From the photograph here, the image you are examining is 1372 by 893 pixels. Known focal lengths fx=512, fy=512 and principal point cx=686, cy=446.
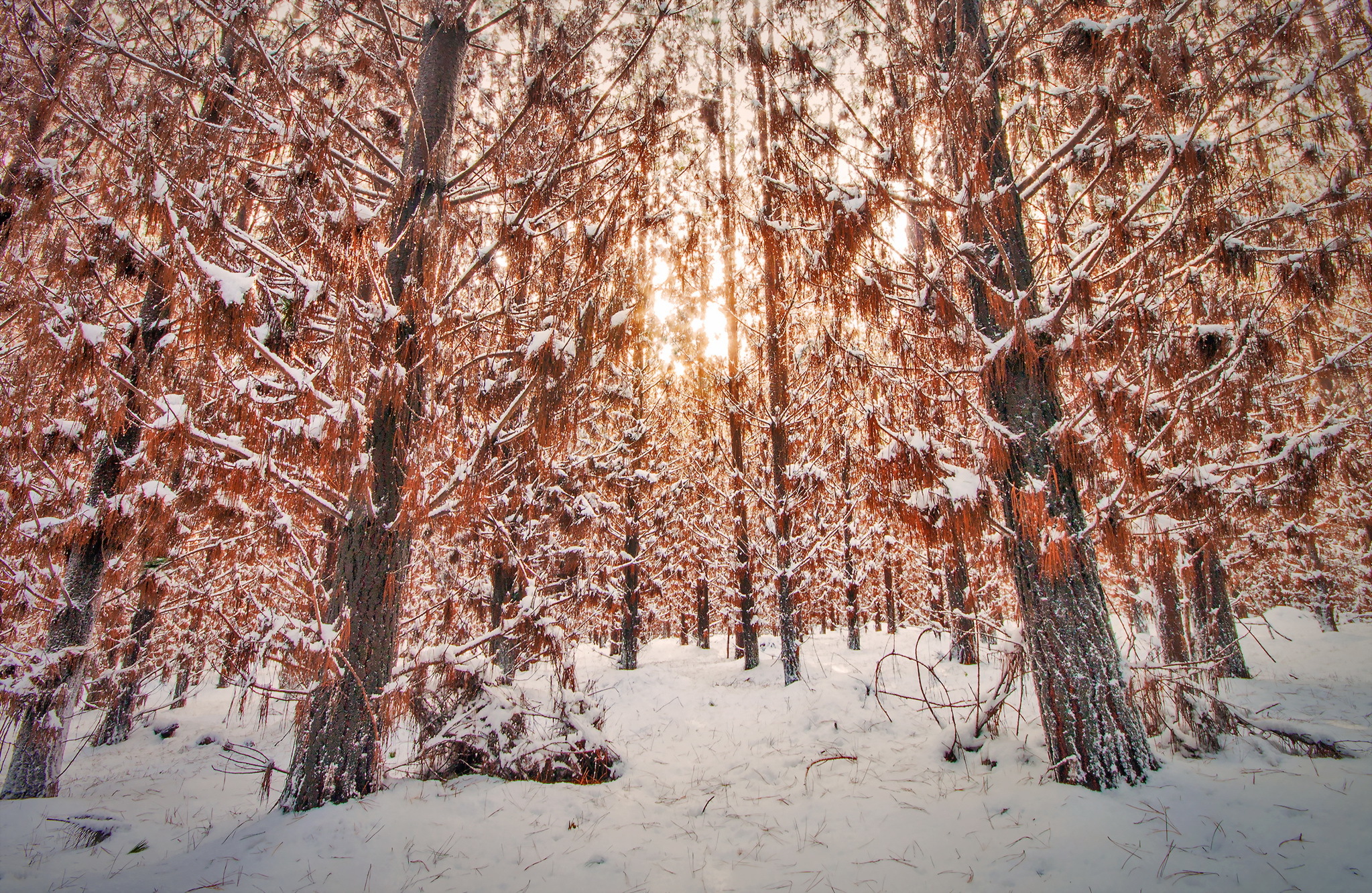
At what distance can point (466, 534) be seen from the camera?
286 inches

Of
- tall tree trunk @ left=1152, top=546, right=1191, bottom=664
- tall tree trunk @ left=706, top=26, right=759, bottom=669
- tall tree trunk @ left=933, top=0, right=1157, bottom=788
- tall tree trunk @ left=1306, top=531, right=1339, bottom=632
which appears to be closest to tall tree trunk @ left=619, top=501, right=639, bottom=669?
tall tree trunk @ left=706, top=26, right=759, bottom=669

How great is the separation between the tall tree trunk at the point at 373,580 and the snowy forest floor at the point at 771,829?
0.82 feet

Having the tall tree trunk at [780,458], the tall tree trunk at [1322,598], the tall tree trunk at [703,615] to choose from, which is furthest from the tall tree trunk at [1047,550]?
the tall tree trunk at [1322,598]

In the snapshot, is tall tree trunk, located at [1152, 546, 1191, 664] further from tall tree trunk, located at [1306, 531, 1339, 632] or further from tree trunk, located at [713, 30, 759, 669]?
tall tree trunk, located at [1306, 531, 1339, 632]

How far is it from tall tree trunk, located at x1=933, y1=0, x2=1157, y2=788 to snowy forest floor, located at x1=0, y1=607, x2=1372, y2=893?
0.25 m

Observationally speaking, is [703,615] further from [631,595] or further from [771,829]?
[771,829]

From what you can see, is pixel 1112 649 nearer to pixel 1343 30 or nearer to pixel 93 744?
pixel 1343 30

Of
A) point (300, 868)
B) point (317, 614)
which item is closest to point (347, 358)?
point (317, 614)

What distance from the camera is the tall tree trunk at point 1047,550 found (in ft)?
10.4

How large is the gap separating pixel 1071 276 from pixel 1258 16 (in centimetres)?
180

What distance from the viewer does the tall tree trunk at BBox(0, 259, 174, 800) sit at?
3.95 meters

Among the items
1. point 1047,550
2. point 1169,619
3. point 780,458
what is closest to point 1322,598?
point 1169,619

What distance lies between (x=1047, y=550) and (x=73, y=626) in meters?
8.66

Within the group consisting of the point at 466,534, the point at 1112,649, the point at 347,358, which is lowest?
the point at 1112,649
